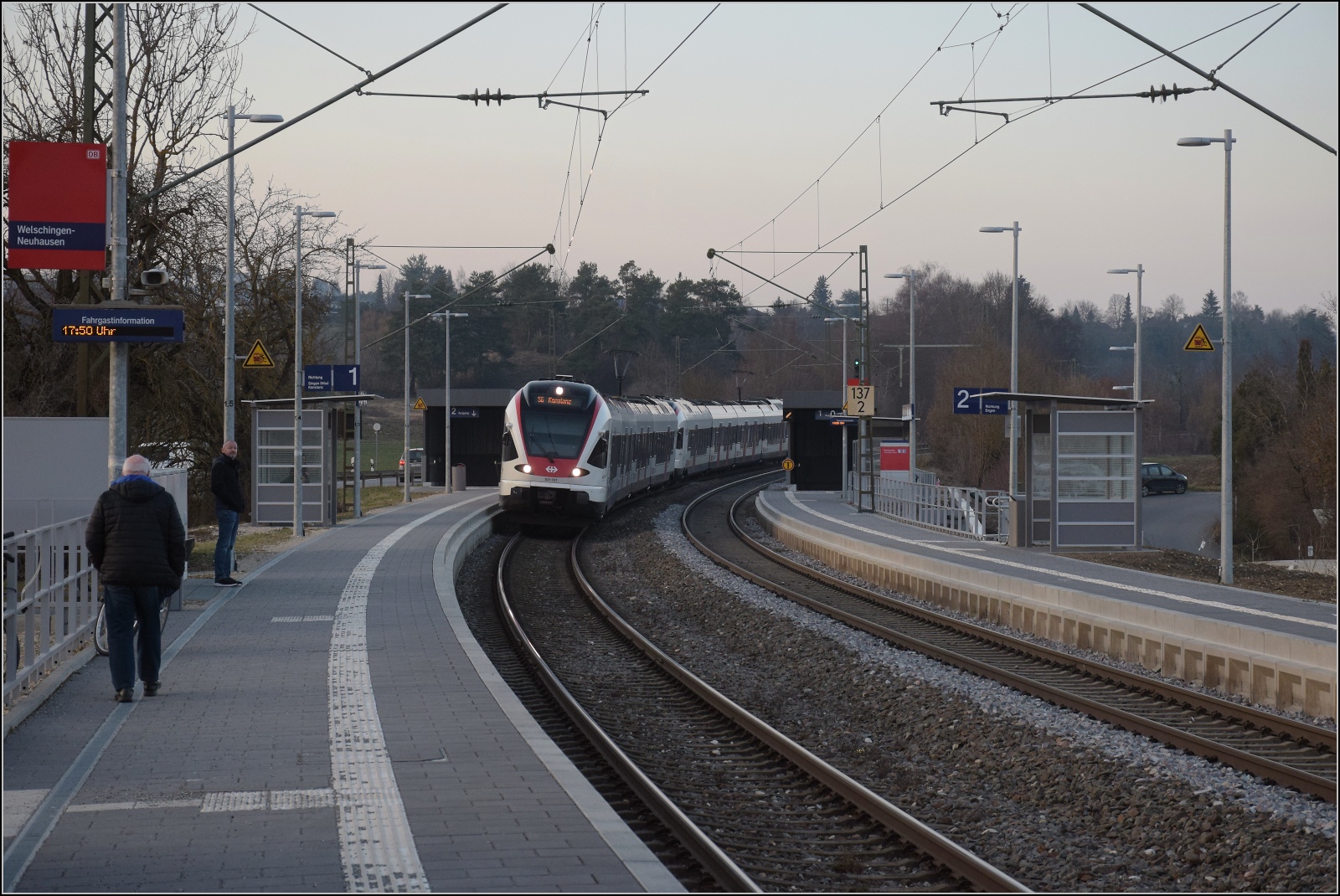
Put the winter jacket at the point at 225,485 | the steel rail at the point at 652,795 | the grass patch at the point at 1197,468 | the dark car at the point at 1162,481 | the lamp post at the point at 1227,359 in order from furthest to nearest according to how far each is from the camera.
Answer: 1. the grass patch at the point at 1197,468
2. the dark car at the point at 1162,481
3. the lamp post at the point at 1227,359
4. the winter jacket at the point at 225,485
5. the steel rail at the point at 652,795

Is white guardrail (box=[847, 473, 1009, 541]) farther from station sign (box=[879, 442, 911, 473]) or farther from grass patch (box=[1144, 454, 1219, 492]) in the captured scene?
grass patch (box=[1144, 454, 1219, 492])

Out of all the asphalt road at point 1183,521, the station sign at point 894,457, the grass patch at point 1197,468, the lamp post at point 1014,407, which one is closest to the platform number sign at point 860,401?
the lamp post at point 1014,407

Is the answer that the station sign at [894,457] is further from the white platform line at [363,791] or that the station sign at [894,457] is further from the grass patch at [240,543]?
the white platform line at [363,791]

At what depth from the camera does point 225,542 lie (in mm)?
17094

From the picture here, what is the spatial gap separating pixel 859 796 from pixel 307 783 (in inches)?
139

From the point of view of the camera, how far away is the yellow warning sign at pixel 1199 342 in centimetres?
2366

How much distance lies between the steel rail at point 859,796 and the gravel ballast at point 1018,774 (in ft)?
1.58

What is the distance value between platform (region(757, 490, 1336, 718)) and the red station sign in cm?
1084

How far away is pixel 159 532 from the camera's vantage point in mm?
9742

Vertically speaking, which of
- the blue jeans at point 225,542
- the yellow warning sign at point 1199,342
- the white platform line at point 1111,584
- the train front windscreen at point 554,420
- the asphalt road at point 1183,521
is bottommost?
the asphalt road at point 1183,521

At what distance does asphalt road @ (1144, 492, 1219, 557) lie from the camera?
139ft

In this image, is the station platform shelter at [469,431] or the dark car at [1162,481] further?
the dark car at [1162,481]

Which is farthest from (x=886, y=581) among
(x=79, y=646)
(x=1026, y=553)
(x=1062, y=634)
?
(x=79, y=646)

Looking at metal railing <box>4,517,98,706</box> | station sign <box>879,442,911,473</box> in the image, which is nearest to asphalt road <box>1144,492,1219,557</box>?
station sign <box>879,442,911,473</box>
